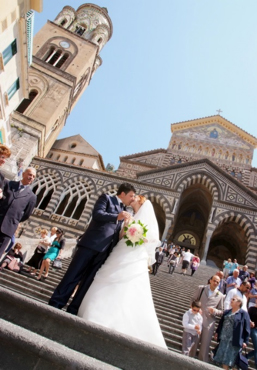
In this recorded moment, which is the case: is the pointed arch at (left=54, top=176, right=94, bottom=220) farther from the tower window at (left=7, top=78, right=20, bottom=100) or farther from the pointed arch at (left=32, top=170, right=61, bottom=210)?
the tower window at (left=7, top=78, right=20, bottom=100)

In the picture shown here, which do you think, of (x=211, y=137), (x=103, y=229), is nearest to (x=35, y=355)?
(x=103, y=229)

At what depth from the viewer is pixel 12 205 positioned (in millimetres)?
3504

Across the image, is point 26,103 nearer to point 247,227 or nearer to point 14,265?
point 14,265

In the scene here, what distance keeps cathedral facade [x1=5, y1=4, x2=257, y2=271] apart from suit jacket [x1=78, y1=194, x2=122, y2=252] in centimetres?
1517

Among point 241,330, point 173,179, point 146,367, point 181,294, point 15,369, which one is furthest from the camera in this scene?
point 173,179

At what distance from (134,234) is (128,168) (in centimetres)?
2481

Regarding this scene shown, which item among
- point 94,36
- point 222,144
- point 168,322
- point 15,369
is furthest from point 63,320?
point 94,36

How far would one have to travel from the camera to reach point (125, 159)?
2836 cm

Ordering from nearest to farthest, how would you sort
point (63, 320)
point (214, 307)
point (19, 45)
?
point (63, 320) → point (214, 307) → point (19, 45)

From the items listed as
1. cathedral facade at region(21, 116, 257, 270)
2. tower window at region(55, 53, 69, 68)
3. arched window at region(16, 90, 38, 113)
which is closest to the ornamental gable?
cathedral facade at region(21, 116, 257, 270)

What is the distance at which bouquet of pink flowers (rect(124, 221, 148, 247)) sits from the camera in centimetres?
317

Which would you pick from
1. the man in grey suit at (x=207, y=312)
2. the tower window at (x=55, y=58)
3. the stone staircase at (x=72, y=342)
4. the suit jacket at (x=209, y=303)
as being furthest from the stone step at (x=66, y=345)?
the tower window at (x=55, y=58)

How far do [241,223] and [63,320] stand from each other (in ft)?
59.8

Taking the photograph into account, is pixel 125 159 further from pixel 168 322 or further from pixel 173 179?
pixel 168 322
